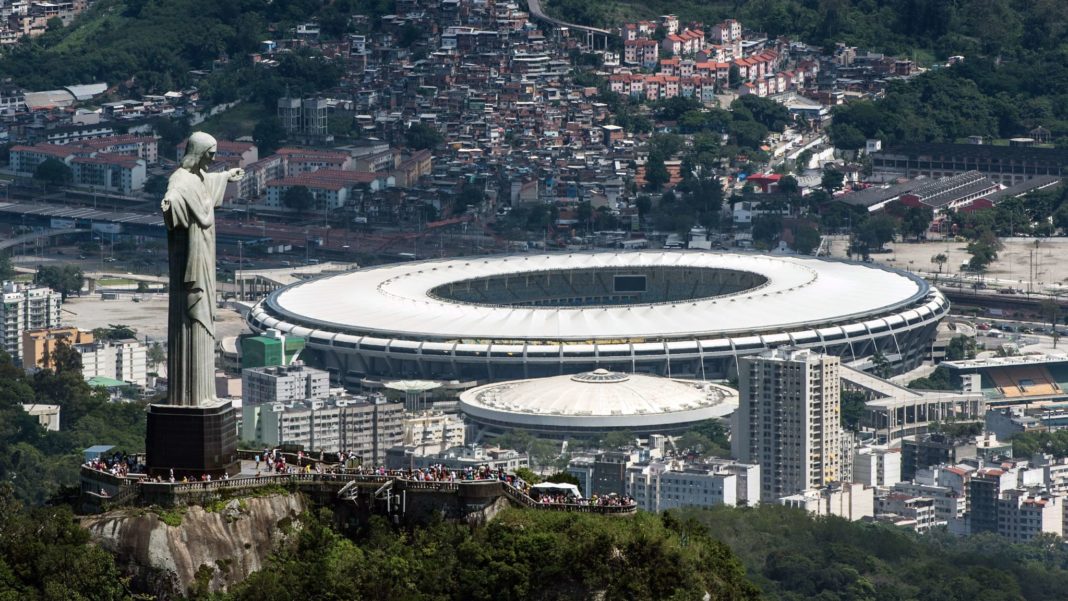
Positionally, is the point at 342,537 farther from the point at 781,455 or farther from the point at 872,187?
the point at 872,187

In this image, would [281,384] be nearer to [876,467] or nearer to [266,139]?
[876,467]

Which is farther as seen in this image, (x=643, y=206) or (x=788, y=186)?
(x=643, y=206)

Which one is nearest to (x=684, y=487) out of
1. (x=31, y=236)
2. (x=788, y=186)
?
(x=788, y=186)

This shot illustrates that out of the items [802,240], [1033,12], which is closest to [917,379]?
[802,240]

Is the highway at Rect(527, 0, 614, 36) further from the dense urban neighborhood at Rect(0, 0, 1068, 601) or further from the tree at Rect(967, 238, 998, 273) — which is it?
the tree at Rect(967, 238, 998, 273)

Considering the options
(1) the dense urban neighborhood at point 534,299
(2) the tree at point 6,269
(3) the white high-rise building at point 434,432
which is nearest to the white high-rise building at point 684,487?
(1) the dense urban neighborhood at point 534,299

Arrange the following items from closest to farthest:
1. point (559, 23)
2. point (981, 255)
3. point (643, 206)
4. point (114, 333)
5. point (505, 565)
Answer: point (505, 565) < point (114, 333) < point (981, 255) < point (643, 206) < point (559, 23)
